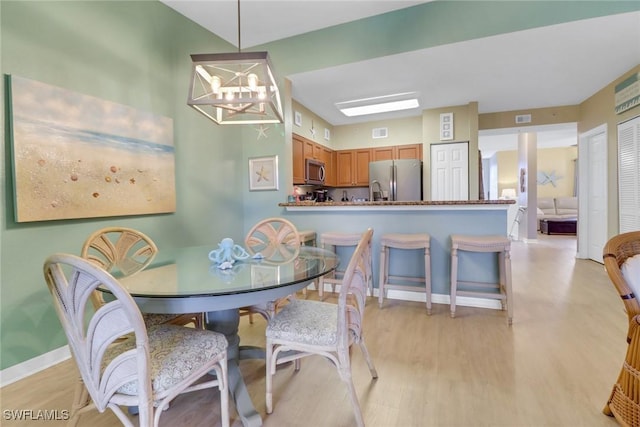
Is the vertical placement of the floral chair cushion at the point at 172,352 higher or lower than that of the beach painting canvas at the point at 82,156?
lower

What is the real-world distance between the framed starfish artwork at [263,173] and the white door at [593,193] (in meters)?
4.81

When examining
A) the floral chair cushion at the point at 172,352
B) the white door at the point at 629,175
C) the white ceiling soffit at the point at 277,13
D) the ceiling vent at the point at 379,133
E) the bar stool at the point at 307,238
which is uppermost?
the white ceiling soffit at the point at 277,13

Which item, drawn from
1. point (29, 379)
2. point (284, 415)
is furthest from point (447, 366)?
point (29, 379)

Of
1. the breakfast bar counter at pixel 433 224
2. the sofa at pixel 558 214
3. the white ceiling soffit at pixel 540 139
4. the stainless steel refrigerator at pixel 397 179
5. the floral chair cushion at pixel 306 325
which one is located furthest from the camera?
the sofa at pixel 558 214

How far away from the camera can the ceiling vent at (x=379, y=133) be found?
5.72 meters

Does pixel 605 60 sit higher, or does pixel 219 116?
pixel 605 60

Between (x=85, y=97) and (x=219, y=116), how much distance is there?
1030mm

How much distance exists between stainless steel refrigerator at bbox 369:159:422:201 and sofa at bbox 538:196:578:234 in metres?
6.07

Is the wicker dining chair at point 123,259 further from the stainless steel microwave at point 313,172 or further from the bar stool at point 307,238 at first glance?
the stainless steel microwave at point 313,172

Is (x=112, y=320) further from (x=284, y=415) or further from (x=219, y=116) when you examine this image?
(x=219, y=116)

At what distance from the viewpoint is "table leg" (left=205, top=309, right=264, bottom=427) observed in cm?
141

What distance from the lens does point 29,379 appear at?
1850mm

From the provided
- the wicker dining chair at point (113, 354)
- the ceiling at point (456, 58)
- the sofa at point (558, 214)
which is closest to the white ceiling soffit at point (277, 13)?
the ceiling at point (456, 58)

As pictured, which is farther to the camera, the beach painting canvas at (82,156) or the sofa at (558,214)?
the sofa at (558,214)
